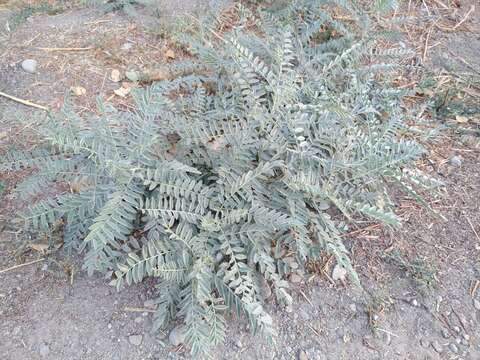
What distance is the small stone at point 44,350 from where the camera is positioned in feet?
5.70

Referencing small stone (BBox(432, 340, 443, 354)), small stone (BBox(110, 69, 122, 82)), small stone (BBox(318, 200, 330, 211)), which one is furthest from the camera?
small stone (BBox(110, 69, 122, 82))

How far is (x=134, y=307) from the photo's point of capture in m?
1.88

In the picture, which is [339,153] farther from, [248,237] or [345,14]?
[345,14]

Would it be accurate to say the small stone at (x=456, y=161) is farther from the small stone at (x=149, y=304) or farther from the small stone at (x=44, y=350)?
the small stone at (x=44, y=350)

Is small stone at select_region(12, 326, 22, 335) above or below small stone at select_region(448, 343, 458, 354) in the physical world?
below

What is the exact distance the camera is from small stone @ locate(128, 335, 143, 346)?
179 cm

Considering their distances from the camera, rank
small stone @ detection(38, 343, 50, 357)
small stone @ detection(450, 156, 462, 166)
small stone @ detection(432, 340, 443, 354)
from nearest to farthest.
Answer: small stone @ detection(38, 343, 50, 357) → small stone @ detection(432, 340, 443, 354) → small stone @ detection(450, 156, 462, 166)

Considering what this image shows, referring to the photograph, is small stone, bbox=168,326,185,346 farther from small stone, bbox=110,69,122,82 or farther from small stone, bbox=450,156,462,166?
small stone, bbox=450,156,462,166

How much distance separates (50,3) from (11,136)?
52.6 inches

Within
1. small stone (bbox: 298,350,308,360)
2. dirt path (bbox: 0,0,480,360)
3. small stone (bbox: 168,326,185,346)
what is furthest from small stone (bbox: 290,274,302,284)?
small stone (bbox: 168,326,185,346)

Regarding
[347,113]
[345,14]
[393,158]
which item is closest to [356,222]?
[393,158]

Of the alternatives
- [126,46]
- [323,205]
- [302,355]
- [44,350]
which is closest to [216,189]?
[323,205]

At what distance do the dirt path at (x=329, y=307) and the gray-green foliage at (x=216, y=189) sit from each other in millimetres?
108

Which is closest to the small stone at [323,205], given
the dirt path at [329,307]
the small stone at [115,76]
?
the dirt path at [329,307]
